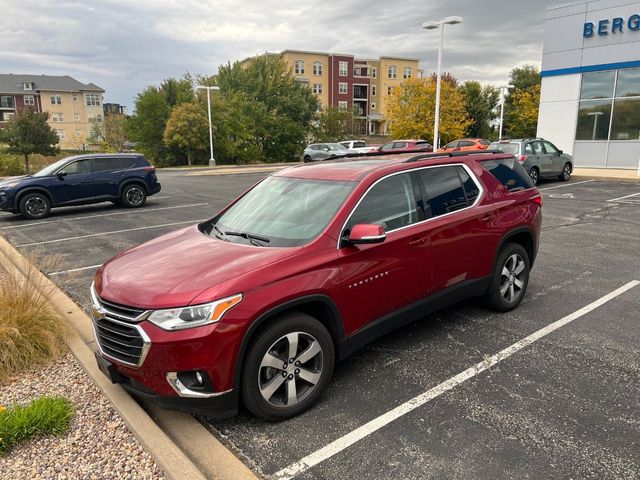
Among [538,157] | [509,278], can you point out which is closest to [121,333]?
[509,278]

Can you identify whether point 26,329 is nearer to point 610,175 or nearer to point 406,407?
point 406,407

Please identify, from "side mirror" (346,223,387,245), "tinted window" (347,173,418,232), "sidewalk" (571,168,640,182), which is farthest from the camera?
"sidewalk" (571,168,640,182)

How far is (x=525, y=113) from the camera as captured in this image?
5134 cm

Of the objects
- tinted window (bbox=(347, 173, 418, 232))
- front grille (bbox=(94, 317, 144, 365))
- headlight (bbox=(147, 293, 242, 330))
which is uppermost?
tinted window (bbox=(347, 173, 418, 232))

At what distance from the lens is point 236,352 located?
290cm

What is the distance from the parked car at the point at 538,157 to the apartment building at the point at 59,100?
7450 centimetres

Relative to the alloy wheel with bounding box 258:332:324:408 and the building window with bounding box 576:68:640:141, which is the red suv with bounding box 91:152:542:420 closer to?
the alloy wheel with bounding box 258:332:324:408

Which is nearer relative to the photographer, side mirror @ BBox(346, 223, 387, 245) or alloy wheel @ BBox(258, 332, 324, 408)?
alloy wheel @ BBox(258, 332, 324, 408)

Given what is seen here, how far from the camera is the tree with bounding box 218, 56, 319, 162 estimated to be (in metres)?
48.5

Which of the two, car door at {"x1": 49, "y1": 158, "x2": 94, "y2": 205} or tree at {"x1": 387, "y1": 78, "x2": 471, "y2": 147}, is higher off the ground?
tree at {"x1": 387, "y1": 78, "x2": 471, "y2": 147}

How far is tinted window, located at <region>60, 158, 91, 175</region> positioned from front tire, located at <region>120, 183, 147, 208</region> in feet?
3.75

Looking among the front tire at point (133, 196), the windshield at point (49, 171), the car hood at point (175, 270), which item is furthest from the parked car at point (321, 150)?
the car hood at point (175, 270)

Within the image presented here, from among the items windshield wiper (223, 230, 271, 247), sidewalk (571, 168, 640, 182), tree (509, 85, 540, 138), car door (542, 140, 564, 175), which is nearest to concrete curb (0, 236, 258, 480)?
windshield wiper (223, 230, 271, 247)

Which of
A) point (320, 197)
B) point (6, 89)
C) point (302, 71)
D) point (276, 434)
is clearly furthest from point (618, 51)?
point (6, 89)
